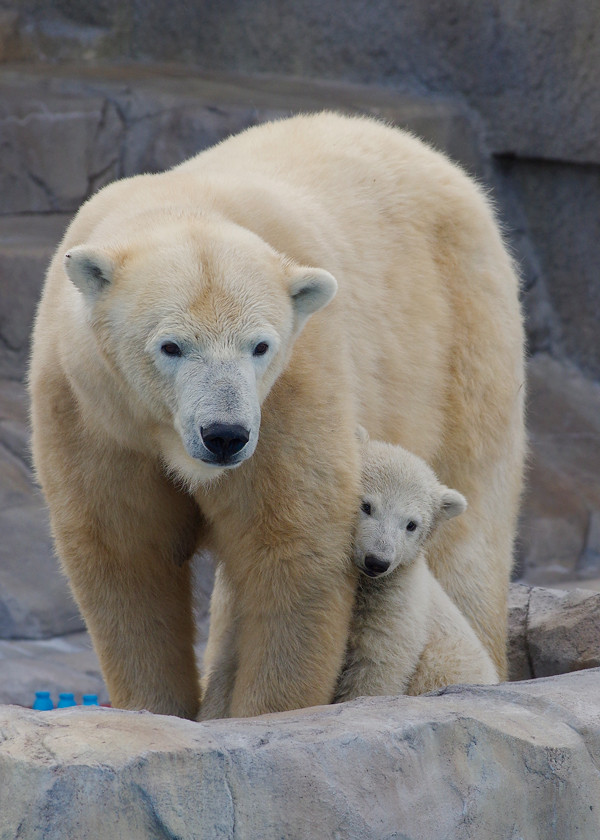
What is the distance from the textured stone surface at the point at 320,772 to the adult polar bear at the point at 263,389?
50 cm

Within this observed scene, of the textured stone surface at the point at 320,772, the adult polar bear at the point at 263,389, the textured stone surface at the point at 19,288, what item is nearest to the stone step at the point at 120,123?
the textured stone surface at the point at 19,288

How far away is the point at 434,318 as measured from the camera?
13.2 ft

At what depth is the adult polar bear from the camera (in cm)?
283

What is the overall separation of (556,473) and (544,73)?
2.81 meters

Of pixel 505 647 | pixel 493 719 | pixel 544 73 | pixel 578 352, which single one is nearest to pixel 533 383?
pixel 578 352

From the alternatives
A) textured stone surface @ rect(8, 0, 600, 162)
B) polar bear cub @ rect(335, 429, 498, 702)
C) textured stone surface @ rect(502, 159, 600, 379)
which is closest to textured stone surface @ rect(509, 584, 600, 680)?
polar bear cub @ rect(335, 429, 498, 702)

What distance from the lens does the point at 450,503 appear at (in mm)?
3576

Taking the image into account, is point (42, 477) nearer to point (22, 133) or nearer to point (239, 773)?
point (239, 773)

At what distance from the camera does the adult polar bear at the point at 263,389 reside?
2.83 meters

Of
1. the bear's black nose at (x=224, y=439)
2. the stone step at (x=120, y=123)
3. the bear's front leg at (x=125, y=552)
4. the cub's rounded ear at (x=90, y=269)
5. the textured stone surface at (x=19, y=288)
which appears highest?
the cub's rounded ear at (x=90, y=269)

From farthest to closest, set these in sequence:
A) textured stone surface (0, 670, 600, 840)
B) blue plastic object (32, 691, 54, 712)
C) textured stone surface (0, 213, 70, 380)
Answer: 1. textured stone surface (0, 213, 70, 380)
2. blue plastic object (32, 691, 54, 712)
3. textured stone surface (0, 670, 600, 840)

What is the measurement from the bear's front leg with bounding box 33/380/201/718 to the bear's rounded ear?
56 cm

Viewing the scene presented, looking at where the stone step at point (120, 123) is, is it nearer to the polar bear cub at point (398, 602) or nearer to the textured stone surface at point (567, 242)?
the textured stone surface at point (567, 242)

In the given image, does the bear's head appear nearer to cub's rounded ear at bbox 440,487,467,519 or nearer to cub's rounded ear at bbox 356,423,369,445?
cub's rounded ear at bbox 356,423,369,445
